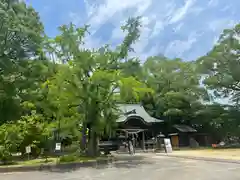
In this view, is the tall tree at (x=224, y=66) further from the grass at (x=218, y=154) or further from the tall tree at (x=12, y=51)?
the tall tree at (x=12, y=51)

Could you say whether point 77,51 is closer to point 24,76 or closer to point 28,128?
point 28,128

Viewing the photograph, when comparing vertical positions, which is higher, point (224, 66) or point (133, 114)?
point (224, 66)

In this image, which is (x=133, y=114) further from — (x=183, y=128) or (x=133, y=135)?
(x=183, y=128)

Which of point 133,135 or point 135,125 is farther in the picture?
point 135,125

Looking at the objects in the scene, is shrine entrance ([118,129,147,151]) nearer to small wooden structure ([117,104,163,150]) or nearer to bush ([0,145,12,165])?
small wooden structure ([117,104,163,150])

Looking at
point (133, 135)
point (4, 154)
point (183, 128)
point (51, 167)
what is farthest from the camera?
point (183, 128)

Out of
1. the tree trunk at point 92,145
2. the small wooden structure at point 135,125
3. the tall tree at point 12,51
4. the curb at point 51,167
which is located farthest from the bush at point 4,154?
the small wooden structure at point 135,125

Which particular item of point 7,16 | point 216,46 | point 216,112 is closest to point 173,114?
point 216,112

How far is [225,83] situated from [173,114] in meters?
6.68

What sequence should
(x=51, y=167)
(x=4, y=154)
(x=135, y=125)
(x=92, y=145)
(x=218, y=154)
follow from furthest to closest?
(x=135, y=125)
(x=218, y=154)
(x=92, y=145)
(x=4, y=154)
(x=51, y=167)

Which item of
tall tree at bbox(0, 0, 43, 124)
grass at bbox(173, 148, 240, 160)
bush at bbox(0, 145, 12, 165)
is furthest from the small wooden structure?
bush at bbox(0, 145, 12, 165)

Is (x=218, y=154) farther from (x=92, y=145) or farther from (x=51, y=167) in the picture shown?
(x=51, y=167)

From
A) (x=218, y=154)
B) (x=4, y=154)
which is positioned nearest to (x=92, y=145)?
(x=4, y=154)

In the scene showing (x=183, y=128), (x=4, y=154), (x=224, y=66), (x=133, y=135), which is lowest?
(x=4, y=154)
